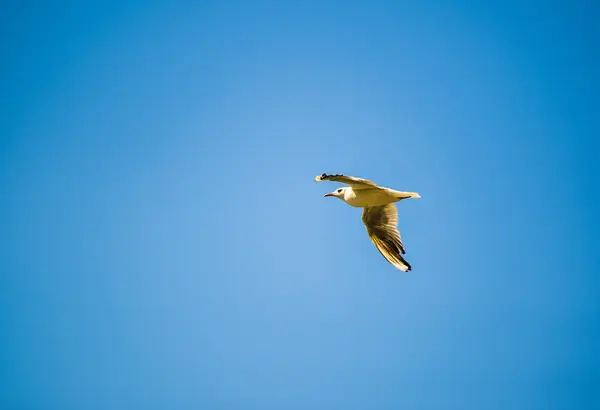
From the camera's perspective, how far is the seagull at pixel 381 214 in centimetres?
1105

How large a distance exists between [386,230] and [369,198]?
1238 millimetres

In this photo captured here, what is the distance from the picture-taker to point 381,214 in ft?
39.6

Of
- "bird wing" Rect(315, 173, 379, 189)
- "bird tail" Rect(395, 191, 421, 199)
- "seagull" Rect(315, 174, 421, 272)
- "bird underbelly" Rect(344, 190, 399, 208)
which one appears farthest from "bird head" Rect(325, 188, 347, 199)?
"bird tail" Rect(395, 191, 421, 199)

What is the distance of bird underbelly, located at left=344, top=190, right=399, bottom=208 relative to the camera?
11047 millimetres

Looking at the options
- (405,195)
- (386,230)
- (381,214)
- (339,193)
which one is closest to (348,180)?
(405,195)

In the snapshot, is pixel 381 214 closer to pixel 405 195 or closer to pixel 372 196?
pixel 372 196

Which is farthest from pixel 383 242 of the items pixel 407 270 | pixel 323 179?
pixel 323 179

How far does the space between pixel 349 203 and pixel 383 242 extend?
4.31 feet

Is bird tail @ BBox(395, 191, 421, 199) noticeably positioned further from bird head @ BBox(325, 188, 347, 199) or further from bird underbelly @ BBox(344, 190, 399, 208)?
bird head @ BBox(325, 188, 347, 199)

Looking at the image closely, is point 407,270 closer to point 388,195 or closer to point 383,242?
point 383,242

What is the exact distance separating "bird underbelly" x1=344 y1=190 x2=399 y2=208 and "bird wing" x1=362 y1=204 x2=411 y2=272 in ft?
1.46

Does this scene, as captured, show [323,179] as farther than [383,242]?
No

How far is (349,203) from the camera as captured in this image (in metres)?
11.6

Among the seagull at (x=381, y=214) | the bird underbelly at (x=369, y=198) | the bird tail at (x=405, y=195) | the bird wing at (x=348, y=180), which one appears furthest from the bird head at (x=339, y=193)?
the bird tail at (x=405, y=195)
